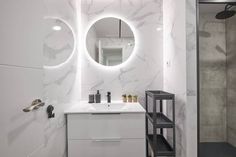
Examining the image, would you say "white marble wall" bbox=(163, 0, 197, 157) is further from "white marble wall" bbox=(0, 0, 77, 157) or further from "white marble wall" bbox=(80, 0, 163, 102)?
"white marble wall" bbox=(0, 0, 77, 157)

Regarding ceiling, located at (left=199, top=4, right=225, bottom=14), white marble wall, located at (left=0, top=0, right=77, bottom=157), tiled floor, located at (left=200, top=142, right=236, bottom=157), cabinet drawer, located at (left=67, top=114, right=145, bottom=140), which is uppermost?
ceiling, located at (left=199, top=4, right=225, bottom=14)

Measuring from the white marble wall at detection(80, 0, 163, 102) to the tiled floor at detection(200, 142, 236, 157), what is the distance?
101cm

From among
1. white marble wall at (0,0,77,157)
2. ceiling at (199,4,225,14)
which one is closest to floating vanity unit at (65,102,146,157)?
white marble wall at (0,0,77,157)

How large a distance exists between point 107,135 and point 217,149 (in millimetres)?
1660

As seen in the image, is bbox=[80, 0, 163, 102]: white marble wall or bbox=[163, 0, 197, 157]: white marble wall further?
bbox=[80, 0, 163, 102]: white marble wall

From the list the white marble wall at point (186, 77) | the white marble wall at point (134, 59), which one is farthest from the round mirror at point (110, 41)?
the white marble wall at point (186, 77)

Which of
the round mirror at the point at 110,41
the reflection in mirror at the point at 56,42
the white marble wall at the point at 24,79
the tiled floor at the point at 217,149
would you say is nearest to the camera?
the white marble wall at the point at 24,79

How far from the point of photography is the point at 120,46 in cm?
229

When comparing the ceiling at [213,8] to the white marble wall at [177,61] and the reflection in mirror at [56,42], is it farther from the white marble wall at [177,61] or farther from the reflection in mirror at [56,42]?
the reflection in mirror at [56,42]

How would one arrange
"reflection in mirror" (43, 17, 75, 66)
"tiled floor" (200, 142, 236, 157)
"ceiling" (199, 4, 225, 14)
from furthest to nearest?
"tiled floor" (200, 142, 236, 157) < "ceiling" (199, 4, 225, 14) < "reflection in mirror" (43, 17, 75, 66)

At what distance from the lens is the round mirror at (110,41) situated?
89.3 inches

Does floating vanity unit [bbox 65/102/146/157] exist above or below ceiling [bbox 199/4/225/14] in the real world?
below

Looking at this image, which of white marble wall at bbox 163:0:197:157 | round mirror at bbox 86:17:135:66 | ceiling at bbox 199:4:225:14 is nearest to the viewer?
white marble wall at bbox 163:0:197:157

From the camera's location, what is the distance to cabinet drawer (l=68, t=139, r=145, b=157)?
1669 mm
